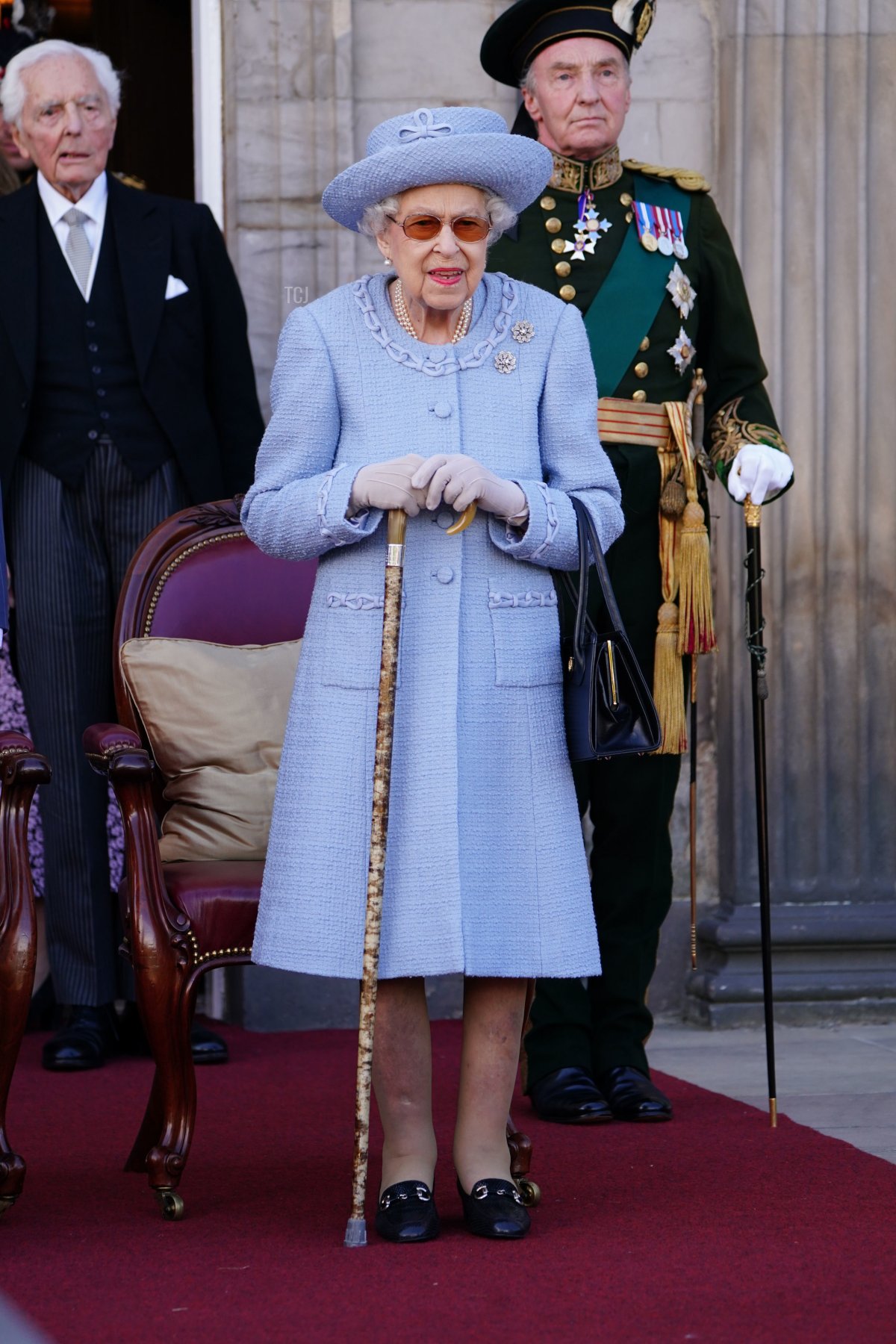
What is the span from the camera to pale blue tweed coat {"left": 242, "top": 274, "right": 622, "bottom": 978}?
10.7ft

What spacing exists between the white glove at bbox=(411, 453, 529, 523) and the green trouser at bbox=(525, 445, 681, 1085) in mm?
1077

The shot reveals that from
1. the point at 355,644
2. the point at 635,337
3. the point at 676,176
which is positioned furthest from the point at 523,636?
the point at 676,176

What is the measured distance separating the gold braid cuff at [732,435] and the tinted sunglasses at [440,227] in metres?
1.06

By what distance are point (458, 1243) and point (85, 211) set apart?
2763 millimetres

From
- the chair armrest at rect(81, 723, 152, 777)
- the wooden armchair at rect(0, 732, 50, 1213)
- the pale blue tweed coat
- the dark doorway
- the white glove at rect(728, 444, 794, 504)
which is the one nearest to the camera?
the pale blue tweed coat

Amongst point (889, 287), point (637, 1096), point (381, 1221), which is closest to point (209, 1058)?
point (637, 1096)

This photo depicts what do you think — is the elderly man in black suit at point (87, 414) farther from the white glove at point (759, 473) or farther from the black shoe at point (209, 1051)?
the white glove at point (759, 473)

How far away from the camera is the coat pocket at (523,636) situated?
332 centimetres

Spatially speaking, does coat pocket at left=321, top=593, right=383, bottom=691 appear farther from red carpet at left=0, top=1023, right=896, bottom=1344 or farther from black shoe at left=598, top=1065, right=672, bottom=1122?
black shoe at left=598, top=1065, right=672, bottom=1122

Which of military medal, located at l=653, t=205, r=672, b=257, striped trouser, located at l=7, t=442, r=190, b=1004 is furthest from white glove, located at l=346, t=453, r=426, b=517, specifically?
striped trouser, located at l=7, t=442, r=190, b=1004

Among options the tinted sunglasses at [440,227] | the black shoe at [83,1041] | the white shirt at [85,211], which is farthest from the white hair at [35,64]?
the black shoe at [83,1041]

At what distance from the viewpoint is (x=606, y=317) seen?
4.29 meters

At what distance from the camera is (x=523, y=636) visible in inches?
132

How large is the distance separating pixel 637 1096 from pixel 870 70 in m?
2.73
